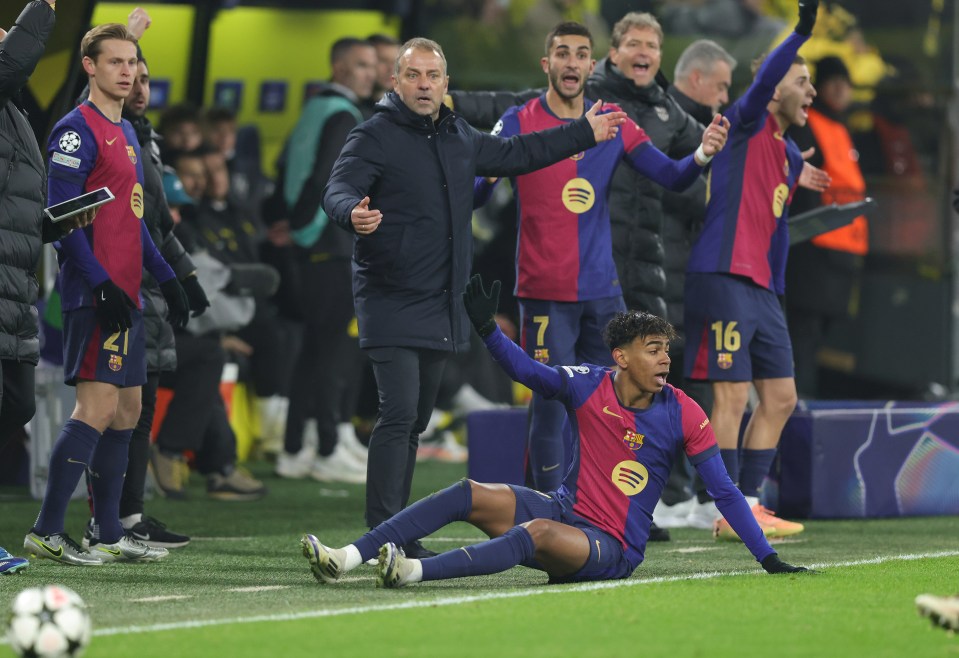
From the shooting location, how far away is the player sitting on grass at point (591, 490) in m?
6.14

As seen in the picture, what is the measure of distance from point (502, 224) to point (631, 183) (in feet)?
19.2

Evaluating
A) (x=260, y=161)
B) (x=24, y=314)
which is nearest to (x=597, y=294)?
(x=24, y=314)

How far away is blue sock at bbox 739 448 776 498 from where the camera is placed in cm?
830

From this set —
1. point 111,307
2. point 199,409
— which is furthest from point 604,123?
point 199,409

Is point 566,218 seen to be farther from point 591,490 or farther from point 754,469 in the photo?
point 591,490

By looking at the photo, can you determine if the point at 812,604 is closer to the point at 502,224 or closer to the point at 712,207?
the point at 712,207

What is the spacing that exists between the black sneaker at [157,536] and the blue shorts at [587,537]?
7.05 ft

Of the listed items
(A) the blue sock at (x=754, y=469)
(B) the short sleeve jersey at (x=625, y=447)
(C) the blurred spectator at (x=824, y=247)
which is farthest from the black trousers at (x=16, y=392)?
(C) the blurred spectator at (x=824, y=247)

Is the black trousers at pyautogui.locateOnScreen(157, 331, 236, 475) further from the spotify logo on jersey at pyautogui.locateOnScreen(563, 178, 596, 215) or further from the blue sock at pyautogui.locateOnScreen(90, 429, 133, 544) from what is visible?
the spotify logo on jersey at pyautogui.locateOnScreen(563, 178, 596, 215)

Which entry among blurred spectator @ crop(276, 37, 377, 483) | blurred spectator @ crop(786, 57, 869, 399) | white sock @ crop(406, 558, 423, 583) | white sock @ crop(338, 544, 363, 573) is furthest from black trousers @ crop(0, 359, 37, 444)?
blurred spectator @ crop(786, 57, 869, 399)

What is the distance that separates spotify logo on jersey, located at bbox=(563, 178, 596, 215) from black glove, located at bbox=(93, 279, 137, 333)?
193cm

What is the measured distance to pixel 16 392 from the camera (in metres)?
6.83

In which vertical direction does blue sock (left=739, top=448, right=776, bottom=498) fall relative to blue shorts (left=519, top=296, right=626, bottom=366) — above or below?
below

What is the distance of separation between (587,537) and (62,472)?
212 cm
